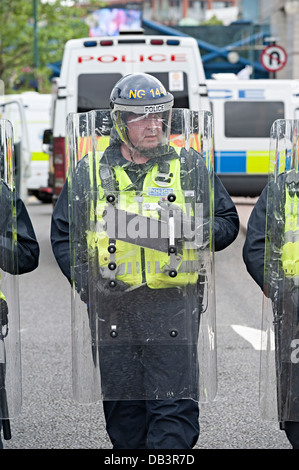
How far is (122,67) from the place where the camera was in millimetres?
10953

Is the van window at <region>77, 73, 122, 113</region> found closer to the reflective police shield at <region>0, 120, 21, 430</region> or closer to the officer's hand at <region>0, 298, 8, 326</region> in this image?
the reflective police shield at <region>0, 120, 21, 430</region>

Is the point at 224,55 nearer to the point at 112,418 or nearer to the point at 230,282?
the point at 230,282

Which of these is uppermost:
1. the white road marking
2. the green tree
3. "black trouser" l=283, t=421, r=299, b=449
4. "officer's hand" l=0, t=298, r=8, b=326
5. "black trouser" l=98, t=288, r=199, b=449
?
"officer's hand" l=0, t=298, r=8, b=326

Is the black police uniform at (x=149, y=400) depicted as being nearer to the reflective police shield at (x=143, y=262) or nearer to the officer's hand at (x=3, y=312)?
the reflective police shield at (x=143, y=262)

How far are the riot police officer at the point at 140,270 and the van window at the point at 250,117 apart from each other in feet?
45.5

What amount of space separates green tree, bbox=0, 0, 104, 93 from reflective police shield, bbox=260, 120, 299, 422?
31.3m

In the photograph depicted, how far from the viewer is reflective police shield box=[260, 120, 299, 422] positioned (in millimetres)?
3561

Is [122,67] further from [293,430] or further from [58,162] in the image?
[293,430]

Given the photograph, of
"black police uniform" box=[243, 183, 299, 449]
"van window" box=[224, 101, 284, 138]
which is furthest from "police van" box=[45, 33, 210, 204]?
"black police uniform" box=[243, 183, 299, 449]

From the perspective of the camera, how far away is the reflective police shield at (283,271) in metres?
3.56

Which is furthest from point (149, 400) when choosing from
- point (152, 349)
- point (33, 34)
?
point (33, 34)

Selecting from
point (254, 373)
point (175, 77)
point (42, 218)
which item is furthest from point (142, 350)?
point (42, 218)

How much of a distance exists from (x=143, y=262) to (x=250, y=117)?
46.3 ft
